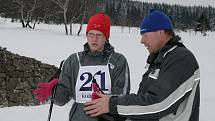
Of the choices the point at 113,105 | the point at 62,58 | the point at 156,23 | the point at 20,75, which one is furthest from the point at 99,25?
the point at 62,58

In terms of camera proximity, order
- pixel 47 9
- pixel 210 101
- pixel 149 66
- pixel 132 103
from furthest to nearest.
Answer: pixel 47 9
pixel 210 101
pixel 149 66
pixel 132 103

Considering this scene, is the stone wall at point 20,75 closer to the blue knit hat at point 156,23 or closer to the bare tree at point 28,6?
the blue knit hat at point 156,23

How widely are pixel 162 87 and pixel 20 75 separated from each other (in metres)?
9.67

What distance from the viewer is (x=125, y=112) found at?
171 centimetres

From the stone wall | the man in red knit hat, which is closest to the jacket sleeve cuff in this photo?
the man in red knit hat

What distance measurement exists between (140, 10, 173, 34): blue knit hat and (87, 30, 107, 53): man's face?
0.92 meters

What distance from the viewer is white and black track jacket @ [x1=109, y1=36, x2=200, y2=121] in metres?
1.61

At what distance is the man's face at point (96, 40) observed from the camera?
2.71m

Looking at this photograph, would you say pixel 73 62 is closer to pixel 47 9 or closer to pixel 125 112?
pixel 125 112

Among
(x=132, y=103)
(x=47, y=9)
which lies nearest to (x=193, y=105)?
(x=132, y=103)

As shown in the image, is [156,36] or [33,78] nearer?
[156,36]

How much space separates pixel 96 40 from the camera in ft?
8.95

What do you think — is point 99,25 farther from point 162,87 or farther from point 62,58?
point 62,58

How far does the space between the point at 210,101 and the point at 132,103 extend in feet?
25.4
